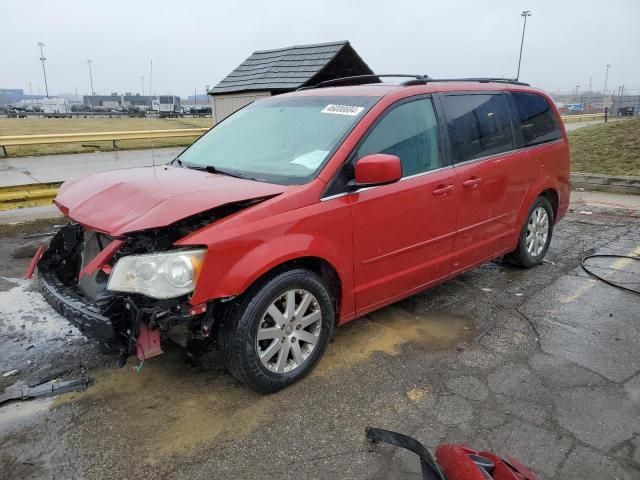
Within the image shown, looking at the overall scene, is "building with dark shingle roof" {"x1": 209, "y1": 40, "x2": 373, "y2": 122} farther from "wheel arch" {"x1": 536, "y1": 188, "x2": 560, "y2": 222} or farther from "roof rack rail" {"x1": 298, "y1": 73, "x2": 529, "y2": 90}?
"wheel arch" {"x1": 536, "y1": 188, "x2": 560, "y2": 222}

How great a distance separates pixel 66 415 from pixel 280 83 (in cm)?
626

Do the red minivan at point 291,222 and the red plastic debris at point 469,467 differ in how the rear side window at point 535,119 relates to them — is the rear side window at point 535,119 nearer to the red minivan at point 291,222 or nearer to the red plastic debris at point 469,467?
the red minivan at point 291,222

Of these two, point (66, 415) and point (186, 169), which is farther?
point (186, 169)

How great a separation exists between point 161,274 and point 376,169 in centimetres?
139

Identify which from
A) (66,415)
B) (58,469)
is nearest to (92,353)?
(66,415)

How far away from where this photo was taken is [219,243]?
106 inches

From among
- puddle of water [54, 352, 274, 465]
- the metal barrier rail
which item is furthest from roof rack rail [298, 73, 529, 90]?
the metal barrier rail

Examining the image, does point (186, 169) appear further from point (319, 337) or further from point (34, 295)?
point (34, 295)

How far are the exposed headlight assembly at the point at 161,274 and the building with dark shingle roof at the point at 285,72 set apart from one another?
5.43 m

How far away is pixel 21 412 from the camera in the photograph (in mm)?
2926

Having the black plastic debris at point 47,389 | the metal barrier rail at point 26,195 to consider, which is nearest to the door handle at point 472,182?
the black plastic debris at point 47,389

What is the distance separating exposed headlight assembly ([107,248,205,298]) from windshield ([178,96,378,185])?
851 millimetres

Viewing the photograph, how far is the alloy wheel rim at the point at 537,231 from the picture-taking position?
17.0 feet

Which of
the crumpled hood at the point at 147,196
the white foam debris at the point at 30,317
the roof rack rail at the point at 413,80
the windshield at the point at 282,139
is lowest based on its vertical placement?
the white foam debris at the point at 30,317
